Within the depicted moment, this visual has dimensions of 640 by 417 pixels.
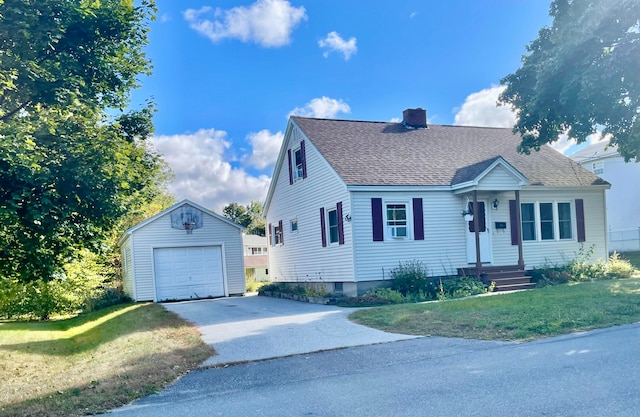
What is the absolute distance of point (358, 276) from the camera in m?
16.0

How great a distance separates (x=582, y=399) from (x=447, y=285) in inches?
427

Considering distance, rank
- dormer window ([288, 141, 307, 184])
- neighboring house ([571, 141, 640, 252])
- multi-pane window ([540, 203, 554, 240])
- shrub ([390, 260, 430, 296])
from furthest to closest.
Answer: neighboring house ([571, 141, 640, 252]), dormer window ([288, 141, 307, 184]), multi-pane window ([540, 203, 554, 240]), shrub ([390, 260, 430, 296])

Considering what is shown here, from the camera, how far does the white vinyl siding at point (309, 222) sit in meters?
16.9

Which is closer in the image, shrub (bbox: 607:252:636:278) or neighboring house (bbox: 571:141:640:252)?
shrub (bbox: 607:252:636:278)

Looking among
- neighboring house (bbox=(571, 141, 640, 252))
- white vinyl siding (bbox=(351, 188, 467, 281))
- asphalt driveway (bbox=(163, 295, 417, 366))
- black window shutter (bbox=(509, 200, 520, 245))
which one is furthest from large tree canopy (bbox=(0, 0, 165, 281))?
neighboring house (bbox=(571, 141, 640, 252))

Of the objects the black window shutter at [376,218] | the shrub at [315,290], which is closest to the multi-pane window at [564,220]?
the black window shutter at [376,218]

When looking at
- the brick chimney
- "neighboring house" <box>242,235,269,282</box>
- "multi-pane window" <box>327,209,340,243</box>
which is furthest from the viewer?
"neighboring house" <box>242,235,269,282</box>

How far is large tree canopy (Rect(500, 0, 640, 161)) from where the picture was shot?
42.8 feet

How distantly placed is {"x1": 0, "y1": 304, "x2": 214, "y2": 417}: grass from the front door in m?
9.73

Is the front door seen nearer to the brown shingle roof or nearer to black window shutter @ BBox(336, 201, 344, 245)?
the brown shingle roof

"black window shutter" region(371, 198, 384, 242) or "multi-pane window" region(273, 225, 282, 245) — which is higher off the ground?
"black window shutter" region(371, 198, 384, 242)

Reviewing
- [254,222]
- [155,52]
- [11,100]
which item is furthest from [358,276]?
[254,222]

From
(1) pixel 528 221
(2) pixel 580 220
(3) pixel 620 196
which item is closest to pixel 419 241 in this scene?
(1) pixel 528 221

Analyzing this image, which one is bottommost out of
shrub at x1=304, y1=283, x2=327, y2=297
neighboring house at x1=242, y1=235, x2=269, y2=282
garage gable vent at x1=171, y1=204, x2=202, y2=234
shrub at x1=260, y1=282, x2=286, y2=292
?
neighboring house at x1=242, y1=235, x2=269, y2=282
